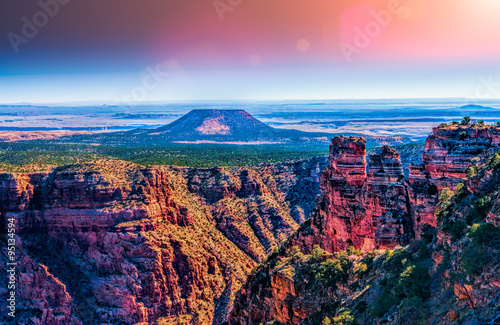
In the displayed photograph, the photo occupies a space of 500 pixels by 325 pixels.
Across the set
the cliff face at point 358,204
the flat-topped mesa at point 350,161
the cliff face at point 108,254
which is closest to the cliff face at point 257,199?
the cliff face at point 108,254

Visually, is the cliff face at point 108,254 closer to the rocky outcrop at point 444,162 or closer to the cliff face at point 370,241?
the cliff face at point 370,241

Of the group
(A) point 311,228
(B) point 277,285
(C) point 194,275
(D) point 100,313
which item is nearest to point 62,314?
(D) point 100,313

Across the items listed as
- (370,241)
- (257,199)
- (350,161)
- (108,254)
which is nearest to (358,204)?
(350,161)

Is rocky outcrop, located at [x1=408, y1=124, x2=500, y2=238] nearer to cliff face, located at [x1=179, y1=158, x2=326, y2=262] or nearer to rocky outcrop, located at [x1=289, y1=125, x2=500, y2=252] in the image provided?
rocky outcrop, located at [x1=289, y1=125, x2=500, y2=252]

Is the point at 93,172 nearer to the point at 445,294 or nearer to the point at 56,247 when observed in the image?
the point at 56,247

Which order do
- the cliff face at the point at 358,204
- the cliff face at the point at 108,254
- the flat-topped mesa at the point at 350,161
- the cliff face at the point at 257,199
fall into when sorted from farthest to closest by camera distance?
the cliff face at the point at 257,199 → the cliff face at the point at 108,254 → the flat-topped mesa at the point at 350,161 → the cliff face at the point at 358,204

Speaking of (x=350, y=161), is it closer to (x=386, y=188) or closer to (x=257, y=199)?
(x=386, y=188)
